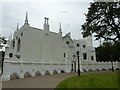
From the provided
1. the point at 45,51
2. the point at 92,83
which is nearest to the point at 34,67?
the point at 45,51

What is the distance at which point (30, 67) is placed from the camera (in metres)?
23.5

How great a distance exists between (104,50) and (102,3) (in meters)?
24.0

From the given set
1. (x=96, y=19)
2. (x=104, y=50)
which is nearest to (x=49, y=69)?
(x=96, y=19)

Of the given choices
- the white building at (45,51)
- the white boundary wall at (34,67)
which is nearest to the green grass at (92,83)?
the white boundary wall at (34,67)

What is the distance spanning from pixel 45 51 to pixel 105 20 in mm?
16112

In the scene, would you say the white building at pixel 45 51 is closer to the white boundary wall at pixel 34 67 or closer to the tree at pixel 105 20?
the white boundary wall at pixel 34 67

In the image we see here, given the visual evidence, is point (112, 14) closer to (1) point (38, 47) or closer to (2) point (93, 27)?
(2) point (93, 27)

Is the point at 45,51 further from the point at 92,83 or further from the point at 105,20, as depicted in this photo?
the point at 92,83

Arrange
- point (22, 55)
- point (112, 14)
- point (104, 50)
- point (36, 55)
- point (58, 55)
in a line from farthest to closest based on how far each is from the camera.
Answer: point (104, 50)
point (58, 55)
point (36, 55)
point (22, 55)
point (112, 14)

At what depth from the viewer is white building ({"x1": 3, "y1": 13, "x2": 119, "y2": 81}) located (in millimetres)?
26763

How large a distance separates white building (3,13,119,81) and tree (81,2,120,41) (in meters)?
9.67

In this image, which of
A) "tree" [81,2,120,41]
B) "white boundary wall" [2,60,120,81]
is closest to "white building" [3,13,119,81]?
"white boundary wall" [2,60,120,81]

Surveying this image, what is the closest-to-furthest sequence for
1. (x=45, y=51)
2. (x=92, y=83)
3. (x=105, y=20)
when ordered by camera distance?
(x=92, y=83) → (x=105, y=20) → (x=45, y=51)

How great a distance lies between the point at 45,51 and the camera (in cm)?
3434
